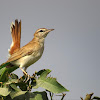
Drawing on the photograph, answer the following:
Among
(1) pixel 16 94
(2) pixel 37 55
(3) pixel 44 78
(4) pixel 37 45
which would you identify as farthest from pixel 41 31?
(1) pixel 16 94

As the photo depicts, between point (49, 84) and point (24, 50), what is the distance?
74.5 inches

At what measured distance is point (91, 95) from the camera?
1.51 m

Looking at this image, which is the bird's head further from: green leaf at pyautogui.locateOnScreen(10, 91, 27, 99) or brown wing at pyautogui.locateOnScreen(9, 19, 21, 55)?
green leaf at pyautogui.locateOnScreen(10, 91, 27, 99)

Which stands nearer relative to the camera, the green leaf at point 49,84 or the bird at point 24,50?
the green leaf at point 49,84

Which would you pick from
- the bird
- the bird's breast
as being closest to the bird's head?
the bird

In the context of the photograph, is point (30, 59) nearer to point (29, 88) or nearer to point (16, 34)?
point (16, 34)

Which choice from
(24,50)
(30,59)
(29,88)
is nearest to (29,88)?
(29,88)

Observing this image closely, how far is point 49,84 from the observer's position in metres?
1.70

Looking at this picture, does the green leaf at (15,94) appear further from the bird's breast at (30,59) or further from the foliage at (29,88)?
the bird's breast at (30,59)

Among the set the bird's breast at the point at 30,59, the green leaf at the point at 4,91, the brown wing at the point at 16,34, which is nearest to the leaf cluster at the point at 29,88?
the green leaf at the point at 4,91

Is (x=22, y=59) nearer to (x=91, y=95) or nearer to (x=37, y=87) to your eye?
(x=37, y=87)

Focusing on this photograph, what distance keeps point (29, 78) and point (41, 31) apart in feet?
7.59

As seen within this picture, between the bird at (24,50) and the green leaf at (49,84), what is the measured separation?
1.20 metres

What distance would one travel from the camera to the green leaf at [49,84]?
1.64 meters
